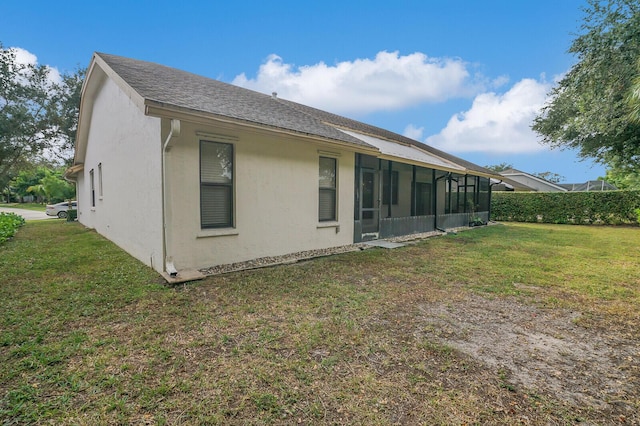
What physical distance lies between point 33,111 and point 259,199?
21605 mm

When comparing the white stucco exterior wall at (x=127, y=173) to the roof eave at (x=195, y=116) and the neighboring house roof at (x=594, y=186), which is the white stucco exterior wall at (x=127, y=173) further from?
the neighboring house roof at (x=594, y=186)

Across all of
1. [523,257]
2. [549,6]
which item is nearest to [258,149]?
[523,257]

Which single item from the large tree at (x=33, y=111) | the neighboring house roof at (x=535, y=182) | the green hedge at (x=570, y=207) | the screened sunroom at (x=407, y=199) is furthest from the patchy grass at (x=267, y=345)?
the neighboring house roof at (x=535, y=182)

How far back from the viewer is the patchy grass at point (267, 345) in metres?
2.30

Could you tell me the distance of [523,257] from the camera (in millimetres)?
8164

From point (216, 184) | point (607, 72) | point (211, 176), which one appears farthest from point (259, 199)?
point (607, 72)

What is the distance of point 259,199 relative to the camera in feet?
23.1

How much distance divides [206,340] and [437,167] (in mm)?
11069

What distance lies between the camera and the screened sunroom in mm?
10305

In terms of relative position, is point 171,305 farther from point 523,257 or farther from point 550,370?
point 523,257

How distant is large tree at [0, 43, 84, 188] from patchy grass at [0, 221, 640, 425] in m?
17.1

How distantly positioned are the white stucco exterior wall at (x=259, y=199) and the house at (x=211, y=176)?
22mm

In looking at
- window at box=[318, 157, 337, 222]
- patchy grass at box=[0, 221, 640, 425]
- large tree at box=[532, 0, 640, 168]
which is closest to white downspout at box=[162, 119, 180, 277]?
patchy grass at box=[0, 221, 640, 425]

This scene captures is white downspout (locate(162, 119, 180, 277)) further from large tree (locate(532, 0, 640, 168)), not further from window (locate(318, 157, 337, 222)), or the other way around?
large tree (locate(532, 0, 640, 168))
